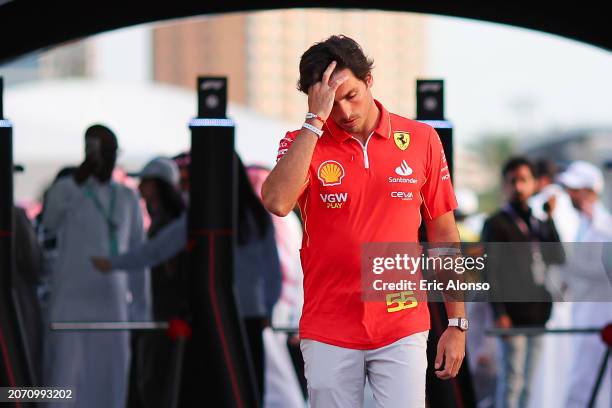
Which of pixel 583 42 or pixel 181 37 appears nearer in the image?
pixel 583 42

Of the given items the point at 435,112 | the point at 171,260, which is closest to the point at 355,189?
the point at 435,112

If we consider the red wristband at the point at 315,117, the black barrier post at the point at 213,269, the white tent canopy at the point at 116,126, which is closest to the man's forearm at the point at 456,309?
the red wristband at the point at 315,117

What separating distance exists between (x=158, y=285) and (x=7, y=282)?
7.40ft

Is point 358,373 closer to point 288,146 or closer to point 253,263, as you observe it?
point 288,146

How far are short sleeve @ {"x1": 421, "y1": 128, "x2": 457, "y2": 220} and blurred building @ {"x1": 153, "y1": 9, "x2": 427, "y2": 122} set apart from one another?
103024 millimetres

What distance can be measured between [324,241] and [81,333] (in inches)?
154

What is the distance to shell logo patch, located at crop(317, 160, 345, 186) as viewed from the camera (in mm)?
4062

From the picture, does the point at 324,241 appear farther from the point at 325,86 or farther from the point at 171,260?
the point at 171,260

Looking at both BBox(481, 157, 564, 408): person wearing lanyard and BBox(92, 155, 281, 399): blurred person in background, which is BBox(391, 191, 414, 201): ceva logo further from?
BBox(481, 157, 564, 408): person wearing lanyard

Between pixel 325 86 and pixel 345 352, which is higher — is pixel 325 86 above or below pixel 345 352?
above

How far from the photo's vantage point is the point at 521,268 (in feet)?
28.9

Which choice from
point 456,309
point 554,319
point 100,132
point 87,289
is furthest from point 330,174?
point 554,319

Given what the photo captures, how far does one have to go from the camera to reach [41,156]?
20.0 metres

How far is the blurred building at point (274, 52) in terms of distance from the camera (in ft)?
368
